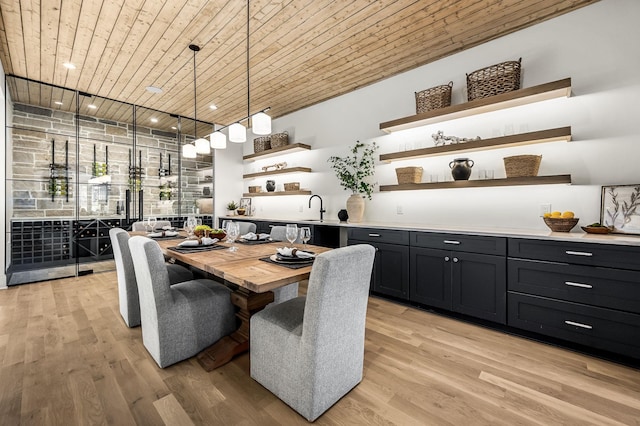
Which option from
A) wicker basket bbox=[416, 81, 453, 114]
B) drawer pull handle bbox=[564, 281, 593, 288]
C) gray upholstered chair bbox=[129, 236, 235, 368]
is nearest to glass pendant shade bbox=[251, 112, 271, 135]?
gray upholstered chair bbox=[129, 236, 235, 368]

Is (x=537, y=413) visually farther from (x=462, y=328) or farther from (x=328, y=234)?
(x=328, y=234)

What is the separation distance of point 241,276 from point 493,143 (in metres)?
2.71

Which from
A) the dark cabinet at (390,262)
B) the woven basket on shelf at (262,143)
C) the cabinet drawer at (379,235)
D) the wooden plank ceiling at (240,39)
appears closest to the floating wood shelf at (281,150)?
the woven basket on shelf at (262,143)

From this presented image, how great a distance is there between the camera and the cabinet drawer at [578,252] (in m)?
1.98

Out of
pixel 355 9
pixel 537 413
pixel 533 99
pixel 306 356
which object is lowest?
pixel 537 413

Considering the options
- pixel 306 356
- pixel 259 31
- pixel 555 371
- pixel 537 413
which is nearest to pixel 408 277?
pixel 555 371

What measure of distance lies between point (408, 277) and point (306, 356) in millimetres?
1965

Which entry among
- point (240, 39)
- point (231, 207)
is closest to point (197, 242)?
point (240, 39)

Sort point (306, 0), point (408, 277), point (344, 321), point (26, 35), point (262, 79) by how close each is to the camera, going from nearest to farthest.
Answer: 1. point (344, 321)
2. point (306, 0)
3. point (26, 35)
4. point (408, 277)
5. point (262, 79)

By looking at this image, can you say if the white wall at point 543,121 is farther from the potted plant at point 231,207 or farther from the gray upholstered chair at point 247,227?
the potted plant at point 231,207

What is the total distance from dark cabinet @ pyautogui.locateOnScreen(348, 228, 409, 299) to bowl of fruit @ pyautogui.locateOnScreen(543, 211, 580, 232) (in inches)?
48.9

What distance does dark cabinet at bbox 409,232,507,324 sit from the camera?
8.33 feet

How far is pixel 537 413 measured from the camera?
1.57 meters

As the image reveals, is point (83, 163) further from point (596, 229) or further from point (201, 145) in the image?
point (596, 229)
